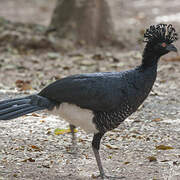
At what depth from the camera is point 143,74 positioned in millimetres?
4305

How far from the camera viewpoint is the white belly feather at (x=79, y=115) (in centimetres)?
423

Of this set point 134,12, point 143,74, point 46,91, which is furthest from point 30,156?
point 134,12

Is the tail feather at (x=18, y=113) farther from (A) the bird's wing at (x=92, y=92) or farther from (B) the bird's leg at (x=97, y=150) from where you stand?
(B) the bird's leg at (x=97, y=150)

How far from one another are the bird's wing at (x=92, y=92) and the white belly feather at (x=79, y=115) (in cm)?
6

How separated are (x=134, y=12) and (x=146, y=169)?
10.1 metres

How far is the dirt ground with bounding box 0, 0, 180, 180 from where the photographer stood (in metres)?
4.34

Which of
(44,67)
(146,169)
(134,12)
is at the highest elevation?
(134,12)

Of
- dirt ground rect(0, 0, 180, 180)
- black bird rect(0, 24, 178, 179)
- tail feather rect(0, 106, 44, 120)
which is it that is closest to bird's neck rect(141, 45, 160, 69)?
black bird rect(0, 24, 178, 179)

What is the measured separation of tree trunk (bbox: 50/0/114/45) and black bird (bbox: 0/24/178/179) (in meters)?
5.78

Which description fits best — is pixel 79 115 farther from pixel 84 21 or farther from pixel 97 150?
pixel 84 21

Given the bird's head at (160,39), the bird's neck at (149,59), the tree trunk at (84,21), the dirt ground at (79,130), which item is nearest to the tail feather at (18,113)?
the dirt ground at (79,130)

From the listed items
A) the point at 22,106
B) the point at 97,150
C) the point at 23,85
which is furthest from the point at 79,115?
the point at 23,85

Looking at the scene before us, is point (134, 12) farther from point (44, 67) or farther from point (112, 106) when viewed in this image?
point (112, 106)

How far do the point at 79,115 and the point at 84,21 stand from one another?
19.9 feet
